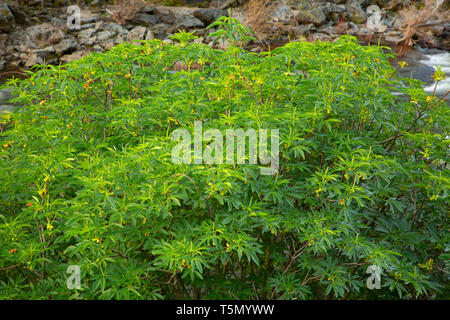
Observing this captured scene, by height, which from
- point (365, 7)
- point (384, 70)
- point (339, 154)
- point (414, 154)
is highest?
point (384, 70)

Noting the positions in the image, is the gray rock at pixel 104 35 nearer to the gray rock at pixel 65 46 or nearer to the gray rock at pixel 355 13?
the gray rock at pixel 65 46

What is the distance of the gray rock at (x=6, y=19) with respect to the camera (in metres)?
11.2

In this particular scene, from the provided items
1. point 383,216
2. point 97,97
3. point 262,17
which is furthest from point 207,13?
point 383,216

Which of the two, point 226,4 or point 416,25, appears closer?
point 416,25

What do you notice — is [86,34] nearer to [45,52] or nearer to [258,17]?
[45,52]

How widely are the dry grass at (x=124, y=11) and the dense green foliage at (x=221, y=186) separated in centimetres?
1002

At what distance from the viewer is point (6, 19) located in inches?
443

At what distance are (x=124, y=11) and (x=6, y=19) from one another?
3.05m

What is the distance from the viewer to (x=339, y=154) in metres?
2.33

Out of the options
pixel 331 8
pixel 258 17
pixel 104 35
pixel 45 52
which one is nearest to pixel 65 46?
pixel 45 52

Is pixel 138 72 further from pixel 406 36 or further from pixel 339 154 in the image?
pixel 406 36

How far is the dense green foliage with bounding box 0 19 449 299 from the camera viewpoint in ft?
6.47

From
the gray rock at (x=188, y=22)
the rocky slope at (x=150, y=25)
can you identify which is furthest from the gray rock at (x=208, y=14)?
the gray rock at (x=188, y=22)

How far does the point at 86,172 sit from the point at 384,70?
5.95 ft
